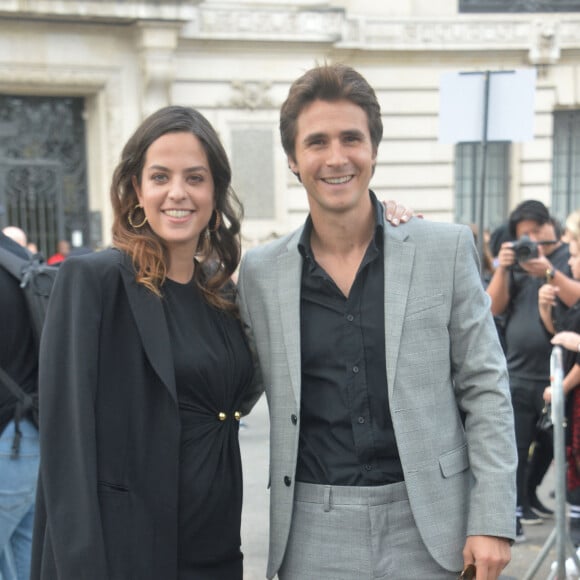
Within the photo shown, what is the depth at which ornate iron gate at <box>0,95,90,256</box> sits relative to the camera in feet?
50.0

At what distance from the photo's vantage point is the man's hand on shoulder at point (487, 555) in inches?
93.0

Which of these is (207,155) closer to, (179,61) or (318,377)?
(318,377)

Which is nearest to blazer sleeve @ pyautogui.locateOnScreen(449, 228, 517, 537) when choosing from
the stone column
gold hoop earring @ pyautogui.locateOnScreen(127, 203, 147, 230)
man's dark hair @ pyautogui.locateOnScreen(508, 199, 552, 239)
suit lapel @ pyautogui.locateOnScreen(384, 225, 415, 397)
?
suit lapel @ pyautogui.locateOnScreen(384, 225, 415, 397)

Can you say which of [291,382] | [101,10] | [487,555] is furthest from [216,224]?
[101,10]

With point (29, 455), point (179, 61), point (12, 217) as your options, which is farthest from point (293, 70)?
point (29, 455)

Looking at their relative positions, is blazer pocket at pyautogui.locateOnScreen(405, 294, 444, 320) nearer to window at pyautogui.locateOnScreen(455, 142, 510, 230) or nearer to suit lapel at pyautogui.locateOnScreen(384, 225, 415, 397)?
suit lapel at pyautogui.locateOnScreen(384, 225, 415, 397)

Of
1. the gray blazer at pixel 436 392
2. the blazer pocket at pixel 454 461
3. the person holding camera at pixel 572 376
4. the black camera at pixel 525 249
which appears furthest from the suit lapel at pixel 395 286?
the black camera at pixel 525 249

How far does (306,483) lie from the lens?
8.41 ft

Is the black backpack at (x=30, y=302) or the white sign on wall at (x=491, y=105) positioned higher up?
the white sign on wall at (x=491, y=105)

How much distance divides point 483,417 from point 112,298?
1.20 m

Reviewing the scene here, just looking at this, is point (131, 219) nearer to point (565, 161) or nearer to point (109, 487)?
point (109, 487)

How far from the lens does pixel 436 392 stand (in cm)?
249

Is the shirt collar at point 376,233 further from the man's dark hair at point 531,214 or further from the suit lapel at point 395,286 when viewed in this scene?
the man's dark hair at point 531,214

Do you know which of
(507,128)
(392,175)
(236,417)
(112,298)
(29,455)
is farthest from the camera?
(392,175)
